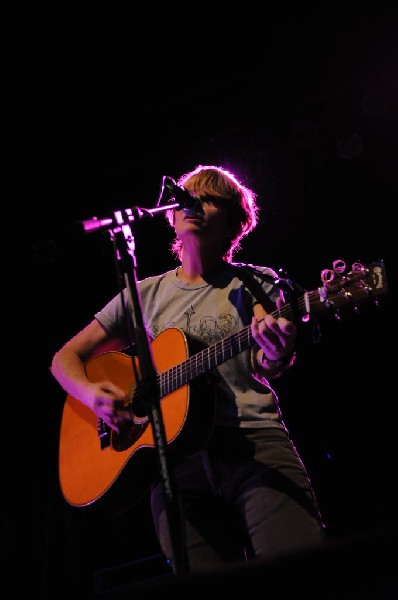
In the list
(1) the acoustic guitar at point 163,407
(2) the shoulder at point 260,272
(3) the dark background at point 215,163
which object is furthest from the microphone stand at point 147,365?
(3) the dark background at point 215,163

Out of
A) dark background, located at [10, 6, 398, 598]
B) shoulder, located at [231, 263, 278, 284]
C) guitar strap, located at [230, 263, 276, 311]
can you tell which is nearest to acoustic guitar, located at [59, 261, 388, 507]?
guitar strap, located at [230, 263, 276, 311]

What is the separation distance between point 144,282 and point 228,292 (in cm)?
55

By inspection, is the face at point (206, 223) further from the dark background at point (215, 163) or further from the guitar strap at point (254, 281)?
the dark background at point (215, 163)

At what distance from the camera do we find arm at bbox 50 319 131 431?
2932 mm

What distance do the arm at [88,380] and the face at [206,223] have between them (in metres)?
0.74

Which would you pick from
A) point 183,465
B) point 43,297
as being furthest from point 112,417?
point 43,297

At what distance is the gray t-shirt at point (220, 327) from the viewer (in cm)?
272

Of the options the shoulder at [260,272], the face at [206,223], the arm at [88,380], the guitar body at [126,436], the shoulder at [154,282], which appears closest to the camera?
the guitar body at [126,436]

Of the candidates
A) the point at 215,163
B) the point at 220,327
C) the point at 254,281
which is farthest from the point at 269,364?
the point at 215,163

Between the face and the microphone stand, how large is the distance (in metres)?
0.64

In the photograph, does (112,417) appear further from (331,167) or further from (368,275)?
(331,167)

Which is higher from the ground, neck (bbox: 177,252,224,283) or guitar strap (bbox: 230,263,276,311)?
neck (bbox: 177,252,224,283)

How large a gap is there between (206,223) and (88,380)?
1.08 meters

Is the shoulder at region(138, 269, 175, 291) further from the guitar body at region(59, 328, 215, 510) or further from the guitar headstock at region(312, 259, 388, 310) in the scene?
the guitar headstock at region(312, 259, 388, 310)
